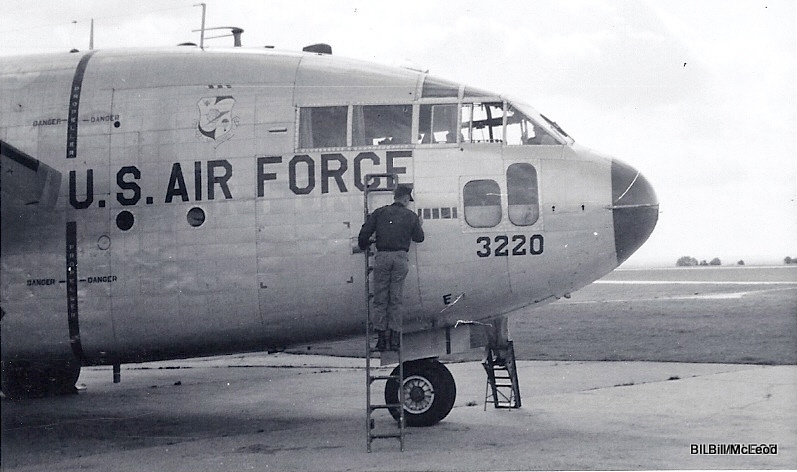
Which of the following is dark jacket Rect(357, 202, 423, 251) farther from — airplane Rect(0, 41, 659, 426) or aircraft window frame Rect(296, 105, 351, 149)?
aircraft window frame Rect(296, 105, 351, 149)

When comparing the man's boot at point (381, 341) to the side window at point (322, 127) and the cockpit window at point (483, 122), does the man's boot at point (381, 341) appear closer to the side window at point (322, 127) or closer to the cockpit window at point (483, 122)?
the side window at point (322, 127)

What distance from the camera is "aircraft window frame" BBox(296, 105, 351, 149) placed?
12016mm

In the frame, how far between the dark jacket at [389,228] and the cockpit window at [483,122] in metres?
1.49

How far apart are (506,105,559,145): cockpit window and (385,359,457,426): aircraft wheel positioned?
323cm

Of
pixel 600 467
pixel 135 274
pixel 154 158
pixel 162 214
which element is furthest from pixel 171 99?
pixel 600 467

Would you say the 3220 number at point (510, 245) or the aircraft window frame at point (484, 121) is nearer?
the 3220 number at point (510, 245)

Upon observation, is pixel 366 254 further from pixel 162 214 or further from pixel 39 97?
pixel 39 97

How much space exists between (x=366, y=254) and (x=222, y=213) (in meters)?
2.04

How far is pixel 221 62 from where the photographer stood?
1262 cm

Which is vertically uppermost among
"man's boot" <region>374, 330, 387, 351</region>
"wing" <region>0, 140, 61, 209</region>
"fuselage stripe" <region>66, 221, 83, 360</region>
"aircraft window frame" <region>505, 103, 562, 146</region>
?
"aircraft window frame" <region>505, 103, 562, 146</region>

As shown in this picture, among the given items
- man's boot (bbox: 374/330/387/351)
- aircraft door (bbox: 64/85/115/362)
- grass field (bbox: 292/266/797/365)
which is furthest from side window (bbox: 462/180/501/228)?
grass field (bbox: 292/266/797/365)

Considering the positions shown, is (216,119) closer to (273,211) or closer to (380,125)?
(273,211)

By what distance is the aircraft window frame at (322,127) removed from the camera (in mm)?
12016

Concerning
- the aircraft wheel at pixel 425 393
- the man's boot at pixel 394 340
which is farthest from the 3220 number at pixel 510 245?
the aircraft wheel at pixel 425 393
